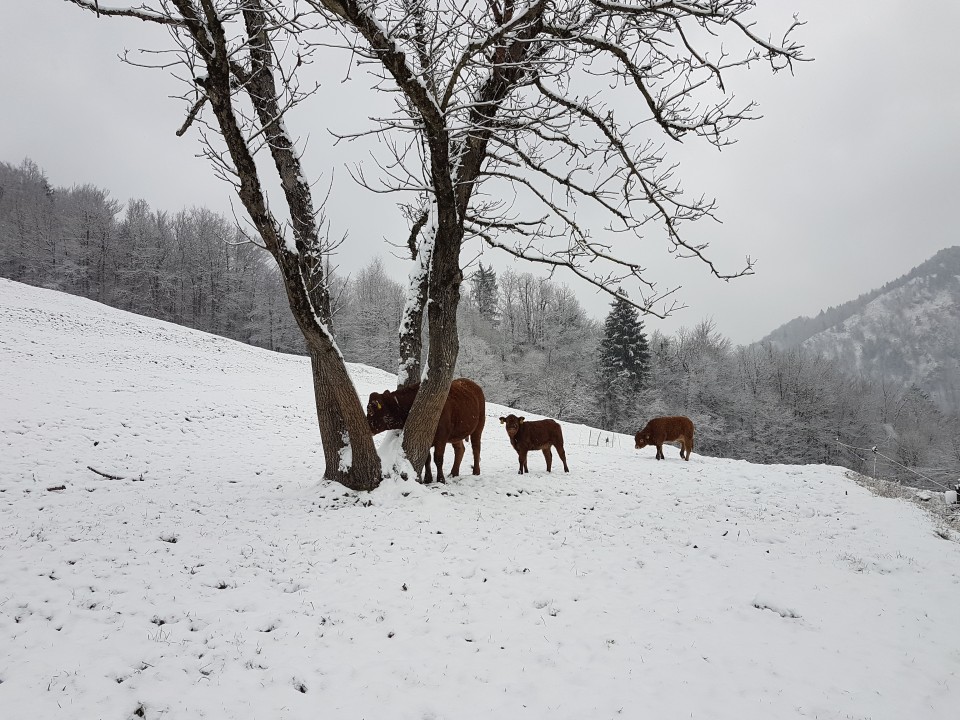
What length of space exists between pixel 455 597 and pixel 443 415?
3635 millimetres

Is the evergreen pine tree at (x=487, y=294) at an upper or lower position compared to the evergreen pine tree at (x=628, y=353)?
upper

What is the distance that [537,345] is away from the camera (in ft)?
150

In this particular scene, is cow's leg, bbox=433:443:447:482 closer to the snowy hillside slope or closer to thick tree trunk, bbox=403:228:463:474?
thick tree trunk, bbox=403:228:463:474

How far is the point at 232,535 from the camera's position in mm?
5109

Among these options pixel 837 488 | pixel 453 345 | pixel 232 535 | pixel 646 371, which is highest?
pixel 646 371

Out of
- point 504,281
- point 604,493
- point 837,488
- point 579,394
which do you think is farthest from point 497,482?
A: point 504,281

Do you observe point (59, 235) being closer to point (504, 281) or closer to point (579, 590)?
point (504, 281)

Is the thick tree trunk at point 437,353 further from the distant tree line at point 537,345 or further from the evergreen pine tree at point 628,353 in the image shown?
the evergreen pine tree at point 628,353

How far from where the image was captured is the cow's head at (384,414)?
24.0ft

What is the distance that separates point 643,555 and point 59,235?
56.3 meters

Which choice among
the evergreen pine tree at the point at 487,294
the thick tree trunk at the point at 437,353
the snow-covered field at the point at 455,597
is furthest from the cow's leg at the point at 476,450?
the evergreen pine tree at the point at 487,294

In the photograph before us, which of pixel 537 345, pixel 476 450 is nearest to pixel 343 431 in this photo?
pixel 476 450

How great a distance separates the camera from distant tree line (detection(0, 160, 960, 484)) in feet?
123

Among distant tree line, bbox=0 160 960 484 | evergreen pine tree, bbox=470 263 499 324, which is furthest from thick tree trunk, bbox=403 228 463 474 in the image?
evergreen pine tree, bbox=470 263 499 324
